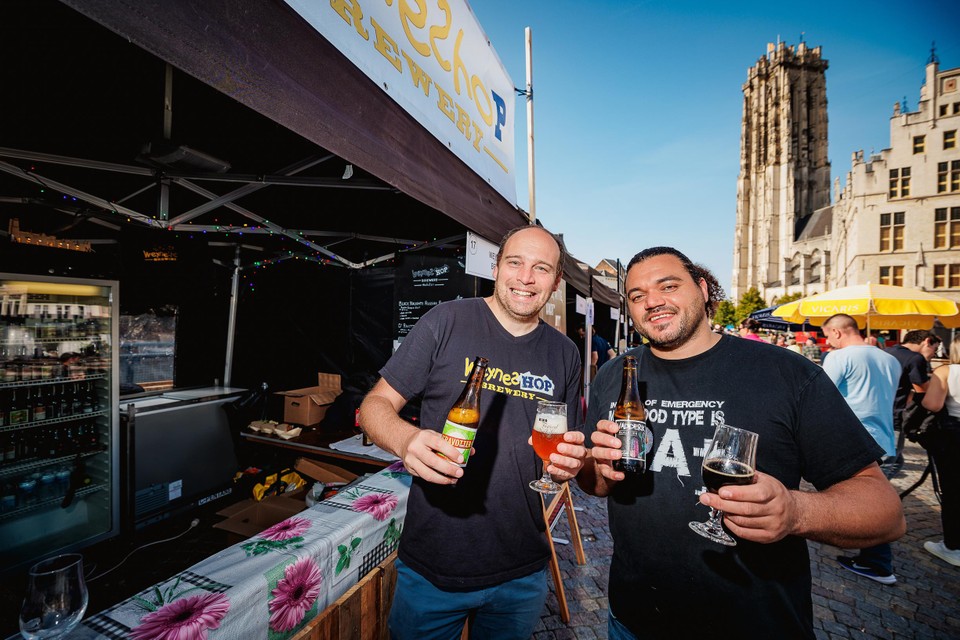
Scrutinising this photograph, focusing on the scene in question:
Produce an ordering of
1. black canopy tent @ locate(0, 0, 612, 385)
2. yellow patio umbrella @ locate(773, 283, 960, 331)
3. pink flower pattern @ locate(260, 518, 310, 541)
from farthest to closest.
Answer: yellow patio umbrella @ locate(773, 283, 960, 331), pink flower pattern @ locate(260, 518, 310, 541), black canopy tent @ locate(0, 0, 612, 385)

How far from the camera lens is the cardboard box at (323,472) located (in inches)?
162

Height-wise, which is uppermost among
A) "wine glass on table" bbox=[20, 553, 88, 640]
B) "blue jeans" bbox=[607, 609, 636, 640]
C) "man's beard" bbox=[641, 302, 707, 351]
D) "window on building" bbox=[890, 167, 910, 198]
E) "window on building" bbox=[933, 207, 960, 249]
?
"window on building" bbox=[890, 167, 910, 198]

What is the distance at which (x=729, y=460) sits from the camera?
1.32m

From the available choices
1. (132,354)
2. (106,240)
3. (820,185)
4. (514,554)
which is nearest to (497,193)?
(514,554)

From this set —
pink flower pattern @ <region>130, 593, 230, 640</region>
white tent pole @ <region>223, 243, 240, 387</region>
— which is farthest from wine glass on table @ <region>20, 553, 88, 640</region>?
white tent pole @ <region>223, 243, 240, 387</region>

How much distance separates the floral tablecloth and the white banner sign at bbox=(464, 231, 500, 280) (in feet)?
5.55

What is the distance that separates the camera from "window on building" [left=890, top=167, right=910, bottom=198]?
1089 inches

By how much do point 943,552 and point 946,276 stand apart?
35.1 metres

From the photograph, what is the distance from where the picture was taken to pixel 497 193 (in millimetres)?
3205

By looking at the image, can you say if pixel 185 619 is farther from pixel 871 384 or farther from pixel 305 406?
pixel 871 384

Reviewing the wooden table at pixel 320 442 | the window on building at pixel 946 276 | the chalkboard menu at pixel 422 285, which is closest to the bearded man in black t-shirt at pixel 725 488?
the wooden table at pixel 320 442

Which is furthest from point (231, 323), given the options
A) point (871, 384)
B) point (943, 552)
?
point (943, 552)

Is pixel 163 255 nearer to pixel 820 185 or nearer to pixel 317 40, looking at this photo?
pixel 317 40

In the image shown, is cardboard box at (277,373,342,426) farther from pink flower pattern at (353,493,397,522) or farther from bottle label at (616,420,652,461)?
bottle label at (616,420,652,461)
